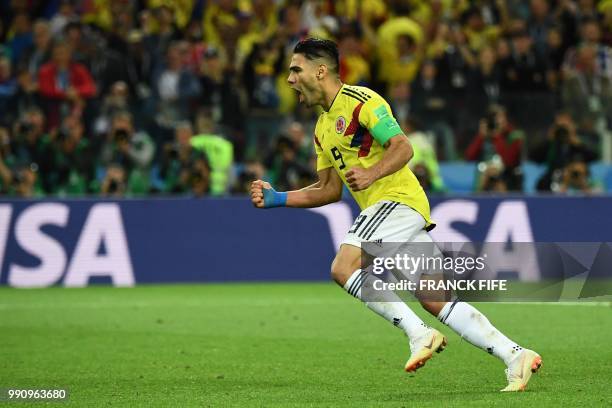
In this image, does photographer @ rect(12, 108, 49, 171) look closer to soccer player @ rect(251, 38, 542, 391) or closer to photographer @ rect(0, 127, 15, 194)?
photographer @ rect(0, 127, 15, 194)

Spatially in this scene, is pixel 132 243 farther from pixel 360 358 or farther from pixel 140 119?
pixel 360 358

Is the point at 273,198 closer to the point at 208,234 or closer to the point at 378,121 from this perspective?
the point at 378,121

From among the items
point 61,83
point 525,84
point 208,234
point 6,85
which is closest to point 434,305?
point 208,234

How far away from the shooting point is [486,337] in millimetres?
8031

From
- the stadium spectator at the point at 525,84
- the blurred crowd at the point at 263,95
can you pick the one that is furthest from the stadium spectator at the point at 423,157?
the stadium spectator at the point at 525,84

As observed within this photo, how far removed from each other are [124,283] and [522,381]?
392 inches

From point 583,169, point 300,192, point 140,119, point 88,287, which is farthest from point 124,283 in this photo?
point 300,192

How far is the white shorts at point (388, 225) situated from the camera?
324 inches

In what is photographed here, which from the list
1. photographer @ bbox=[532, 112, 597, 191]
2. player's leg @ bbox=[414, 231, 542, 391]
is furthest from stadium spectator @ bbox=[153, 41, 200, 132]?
player's leg @ bbox=[414, 231, 542, 391]

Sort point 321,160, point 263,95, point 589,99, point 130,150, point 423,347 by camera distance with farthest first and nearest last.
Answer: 1. point 263,95
2. point 589,99
3. point 130,150
4. point 321,160
5. point 423,347

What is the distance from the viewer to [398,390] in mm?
8391

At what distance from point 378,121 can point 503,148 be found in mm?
10793

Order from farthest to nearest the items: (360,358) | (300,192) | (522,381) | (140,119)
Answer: (140,119) → (360,358) → (300,192) → (522,381)

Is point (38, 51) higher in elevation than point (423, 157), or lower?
higher
